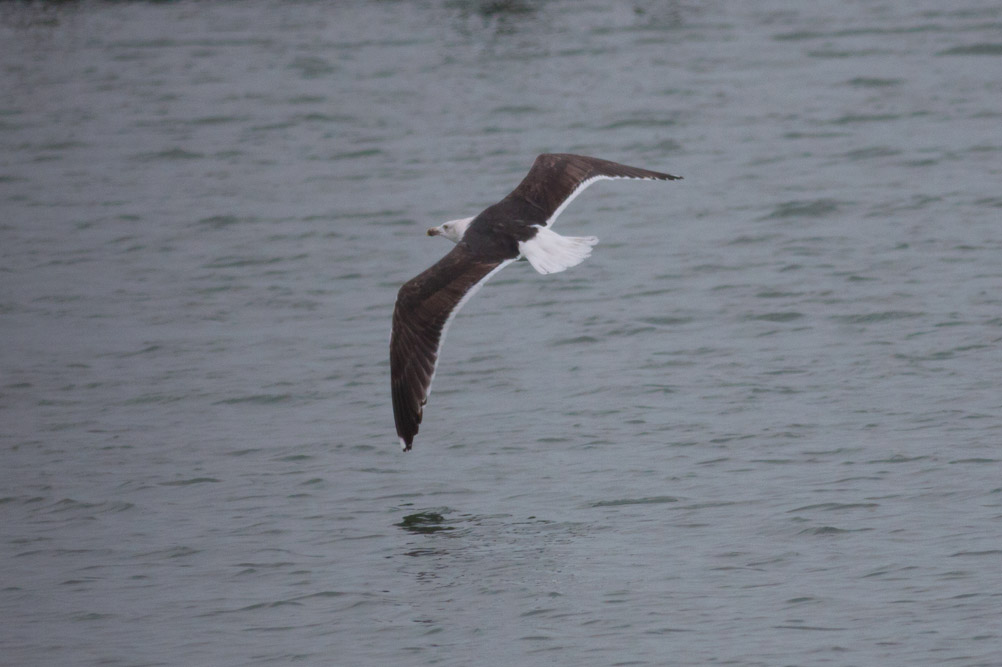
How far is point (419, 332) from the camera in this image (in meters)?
10.6

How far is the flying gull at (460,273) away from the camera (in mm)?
10516

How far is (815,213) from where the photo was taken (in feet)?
58.0

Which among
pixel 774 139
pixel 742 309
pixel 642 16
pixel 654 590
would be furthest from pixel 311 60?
pixel 654 590

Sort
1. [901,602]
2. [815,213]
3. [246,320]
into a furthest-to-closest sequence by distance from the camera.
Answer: [815,213] < [246,320] < [901,602]

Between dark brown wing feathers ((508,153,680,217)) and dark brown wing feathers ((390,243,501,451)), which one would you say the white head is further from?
dark brown wing feathers ((390,243,501,451))

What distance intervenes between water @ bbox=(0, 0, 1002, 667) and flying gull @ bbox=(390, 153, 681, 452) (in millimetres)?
788

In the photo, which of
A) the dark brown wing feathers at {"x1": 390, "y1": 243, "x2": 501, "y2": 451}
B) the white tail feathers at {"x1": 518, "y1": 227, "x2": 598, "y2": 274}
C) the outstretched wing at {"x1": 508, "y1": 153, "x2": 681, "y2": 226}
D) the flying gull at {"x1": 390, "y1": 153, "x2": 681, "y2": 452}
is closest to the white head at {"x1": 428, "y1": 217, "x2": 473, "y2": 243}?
the flying gull at {"x1": 390, "y1": 153, "x2": 681, "y2": 452}

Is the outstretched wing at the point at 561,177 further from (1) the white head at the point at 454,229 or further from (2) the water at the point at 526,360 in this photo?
(2) the water at the point at 526,360

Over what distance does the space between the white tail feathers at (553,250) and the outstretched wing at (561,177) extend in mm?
559

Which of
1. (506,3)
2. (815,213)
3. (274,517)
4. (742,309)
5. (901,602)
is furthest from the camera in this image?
(506,3)

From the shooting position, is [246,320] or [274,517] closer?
[274,517]

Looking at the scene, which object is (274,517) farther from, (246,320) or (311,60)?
(311,60)

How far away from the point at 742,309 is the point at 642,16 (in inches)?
570

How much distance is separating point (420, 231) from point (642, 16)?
11.1 metres
